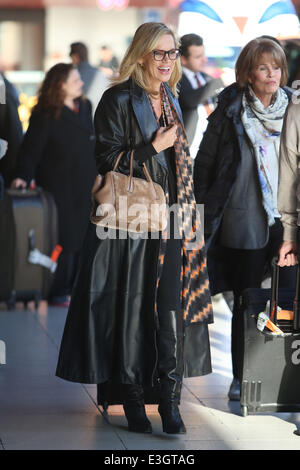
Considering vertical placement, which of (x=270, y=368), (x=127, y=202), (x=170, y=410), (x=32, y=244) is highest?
(x=127, y=202)

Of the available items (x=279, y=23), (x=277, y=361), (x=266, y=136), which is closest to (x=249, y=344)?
(x=277, y=361)

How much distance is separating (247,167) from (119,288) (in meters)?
1.11

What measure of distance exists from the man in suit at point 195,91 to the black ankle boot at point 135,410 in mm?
3474

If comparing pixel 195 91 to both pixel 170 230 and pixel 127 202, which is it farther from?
pixel 127 202

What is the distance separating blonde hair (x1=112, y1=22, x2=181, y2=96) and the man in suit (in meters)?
3.03

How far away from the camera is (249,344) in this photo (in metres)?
4.82

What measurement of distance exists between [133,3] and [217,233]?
67.5 feet

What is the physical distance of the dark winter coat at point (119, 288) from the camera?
4578 mm

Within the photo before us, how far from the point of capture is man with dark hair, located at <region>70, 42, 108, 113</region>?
969 centimetres

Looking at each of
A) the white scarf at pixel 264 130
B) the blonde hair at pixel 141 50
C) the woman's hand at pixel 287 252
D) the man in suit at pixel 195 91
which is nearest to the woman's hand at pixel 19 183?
the man in suit at pixel 195 91

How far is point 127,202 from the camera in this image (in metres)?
4.48

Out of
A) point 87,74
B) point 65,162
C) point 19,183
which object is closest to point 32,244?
point 19,183

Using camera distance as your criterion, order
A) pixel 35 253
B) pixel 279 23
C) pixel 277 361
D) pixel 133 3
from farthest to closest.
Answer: pixel 133 3
pixel 279 23
pixel 35 253
pixel 277 361

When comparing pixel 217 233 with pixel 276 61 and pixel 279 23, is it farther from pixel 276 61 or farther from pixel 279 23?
pixel 279 23
